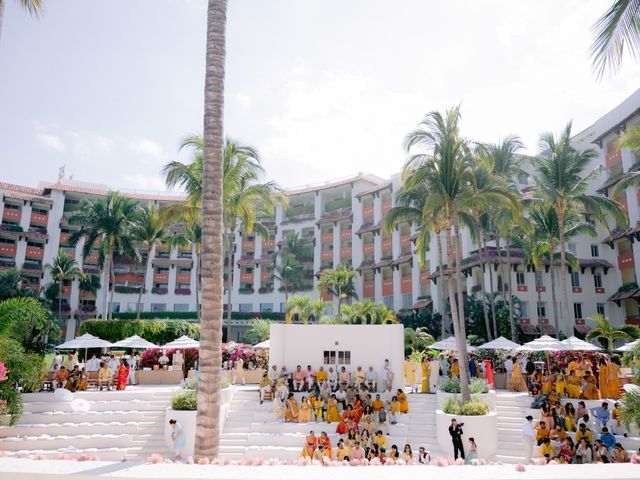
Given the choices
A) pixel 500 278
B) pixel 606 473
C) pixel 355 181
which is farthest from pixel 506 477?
pixel 355 181

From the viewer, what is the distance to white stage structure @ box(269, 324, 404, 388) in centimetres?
2334

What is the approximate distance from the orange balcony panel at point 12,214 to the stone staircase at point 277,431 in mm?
51282

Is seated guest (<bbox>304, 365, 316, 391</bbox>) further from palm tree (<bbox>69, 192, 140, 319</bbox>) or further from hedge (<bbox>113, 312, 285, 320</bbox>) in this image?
hedge (<bbox>113, 312, 285, 320</bbox>)

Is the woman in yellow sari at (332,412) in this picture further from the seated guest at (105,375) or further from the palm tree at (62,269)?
the palm tree at (62,269)

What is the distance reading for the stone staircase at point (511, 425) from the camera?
1667 centimetres

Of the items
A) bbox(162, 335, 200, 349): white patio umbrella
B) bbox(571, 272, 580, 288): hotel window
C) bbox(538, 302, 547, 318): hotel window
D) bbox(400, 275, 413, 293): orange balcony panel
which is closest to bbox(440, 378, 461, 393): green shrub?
bbox(162, 335, 200, 349): white patio umbrella

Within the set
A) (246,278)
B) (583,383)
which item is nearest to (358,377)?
(583,383)

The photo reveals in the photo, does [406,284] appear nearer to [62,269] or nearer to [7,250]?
[62,269]

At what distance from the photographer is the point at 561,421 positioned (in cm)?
1658

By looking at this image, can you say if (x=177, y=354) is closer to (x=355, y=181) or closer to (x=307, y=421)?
(x=307, y=421)

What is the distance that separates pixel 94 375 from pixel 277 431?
10.6m

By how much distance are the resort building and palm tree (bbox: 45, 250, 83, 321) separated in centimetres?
289

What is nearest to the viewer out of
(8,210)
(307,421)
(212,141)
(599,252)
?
(212,141)

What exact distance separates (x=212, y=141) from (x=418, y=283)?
42.5m
